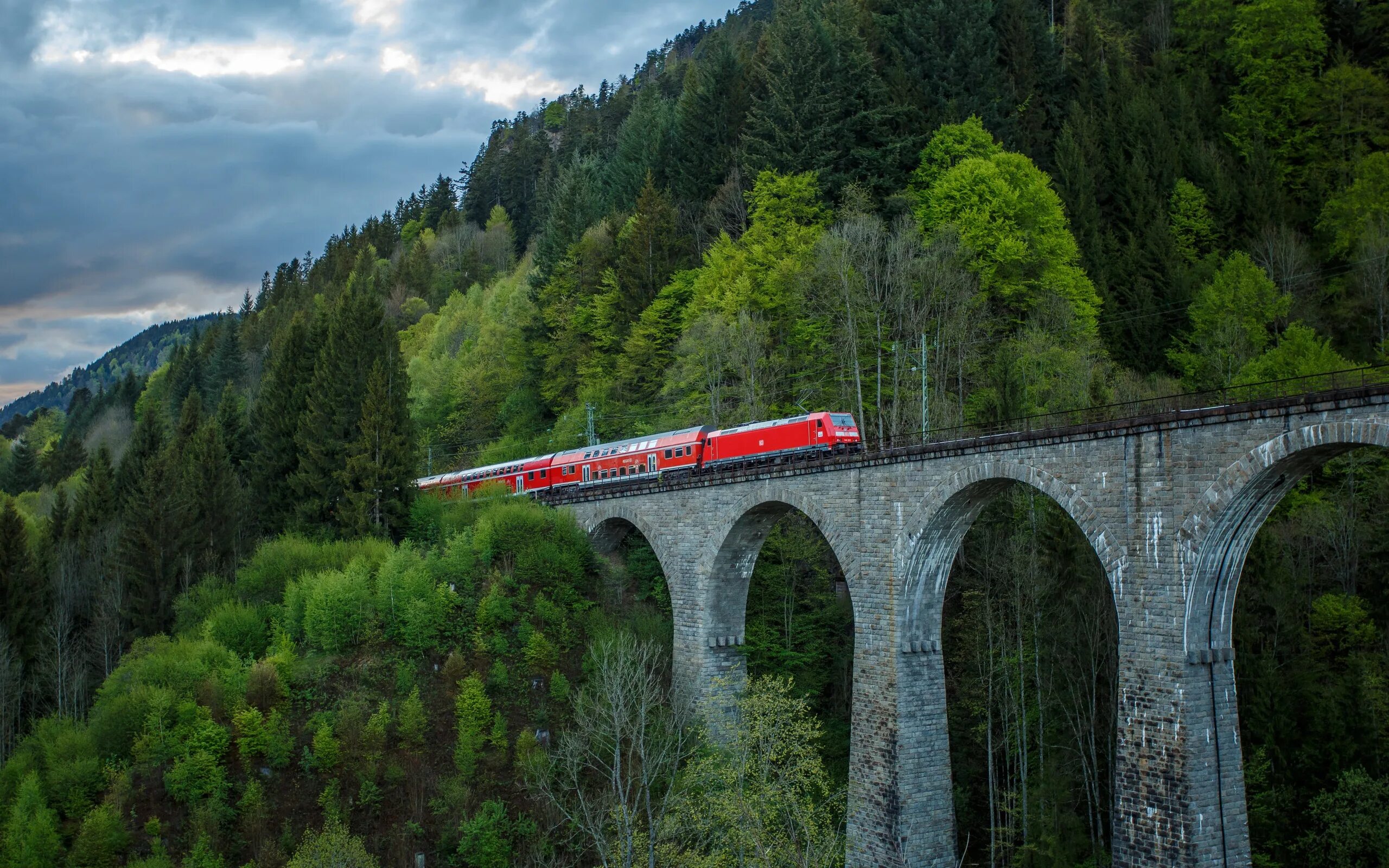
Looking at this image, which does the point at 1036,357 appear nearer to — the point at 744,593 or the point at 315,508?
the point at 744,593

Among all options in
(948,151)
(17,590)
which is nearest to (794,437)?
(948,151)

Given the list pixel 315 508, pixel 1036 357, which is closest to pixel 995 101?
pixel 1036 357

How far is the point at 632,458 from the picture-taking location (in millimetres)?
42688

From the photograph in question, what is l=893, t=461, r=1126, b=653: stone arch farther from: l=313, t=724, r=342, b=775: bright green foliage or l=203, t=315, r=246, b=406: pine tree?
l=203, t=315, r=246, b=406: pine tree

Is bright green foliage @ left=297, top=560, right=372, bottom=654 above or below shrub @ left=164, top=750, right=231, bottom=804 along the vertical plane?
above

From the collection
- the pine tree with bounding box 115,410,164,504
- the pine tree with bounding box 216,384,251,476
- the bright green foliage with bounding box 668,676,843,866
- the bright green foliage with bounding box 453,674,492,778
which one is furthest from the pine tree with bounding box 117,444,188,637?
the bright green foliage with bounding box 668,676,843,866

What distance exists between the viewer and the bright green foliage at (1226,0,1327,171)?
4769cm

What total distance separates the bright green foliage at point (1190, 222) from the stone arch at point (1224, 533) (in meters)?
28.4

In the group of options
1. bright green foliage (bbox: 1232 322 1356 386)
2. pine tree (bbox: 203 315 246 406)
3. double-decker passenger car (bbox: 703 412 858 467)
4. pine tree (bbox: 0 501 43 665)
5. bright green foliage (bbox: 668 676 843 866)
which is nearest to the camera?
bright green foliage (bbox: 668 676 843 866)

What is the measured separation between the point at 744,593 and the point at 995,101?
1114 inches

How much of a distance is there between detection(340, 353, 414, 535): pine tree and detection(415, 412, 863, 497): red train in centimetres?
381

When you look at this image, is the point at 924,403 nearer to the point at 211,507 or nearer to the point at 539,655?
the point at 539,655

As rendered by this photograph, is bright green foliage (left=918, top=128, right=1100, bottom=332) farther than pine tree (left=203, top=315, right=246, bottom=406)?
No

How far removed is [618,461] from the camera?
4350cm
